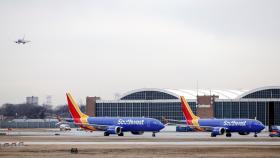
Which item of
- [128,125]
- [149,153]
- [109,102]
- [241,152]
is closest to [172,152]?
[149,153]

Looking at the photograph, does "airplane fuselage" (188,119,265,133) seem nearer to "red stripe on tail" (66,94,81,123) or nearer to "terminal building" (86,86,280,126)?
"red stripe on tail" (66,94,81,123)

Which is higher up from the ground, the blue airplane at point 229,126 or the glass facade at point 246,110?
the glass facade at point 246,110

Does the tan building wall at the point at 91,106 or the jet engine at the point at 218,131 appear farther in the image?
the tan building wall at the point at 91,106

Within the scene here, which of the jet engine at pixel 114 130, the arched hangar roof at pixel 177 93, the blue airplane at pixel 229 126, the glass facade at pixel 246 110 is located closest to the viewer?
the blue airplane at pixel 229 126

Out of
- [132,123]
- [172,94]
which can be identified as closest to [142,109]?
[172,94]

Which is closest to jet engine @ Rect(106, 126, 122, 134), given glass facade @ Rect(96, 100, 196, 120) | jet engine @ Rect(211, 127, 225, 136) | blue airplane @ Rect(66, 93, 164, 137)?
blue airplane @ Rect(66, 93, 164, 137)

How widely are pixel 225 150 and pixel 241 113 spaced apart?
353 feet

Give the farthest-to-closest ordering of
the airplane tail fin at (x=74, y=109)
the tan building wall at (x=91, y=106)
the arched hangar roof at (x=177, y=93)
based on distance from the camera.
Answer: the tan building wall at (x=91, y=106), the arched hangar roof at (x=177, y=93), the airplane tail fin at (x=74, y=109)

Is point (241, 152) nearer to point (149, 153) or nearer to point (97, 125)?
point (149, 153)

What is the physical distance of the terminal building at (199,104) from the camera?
17700 cm

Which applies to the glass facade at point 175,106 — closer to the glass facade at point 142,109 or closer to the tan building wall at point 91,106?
the glass facade at point 142,109

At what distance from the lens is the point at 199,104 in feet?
605

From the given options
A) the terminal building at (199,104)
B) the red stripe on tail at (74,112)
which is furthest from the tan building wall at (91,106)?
the red stripe on tail at (74,112)

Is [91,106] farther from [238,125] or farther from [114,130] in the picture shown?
[238,125]
